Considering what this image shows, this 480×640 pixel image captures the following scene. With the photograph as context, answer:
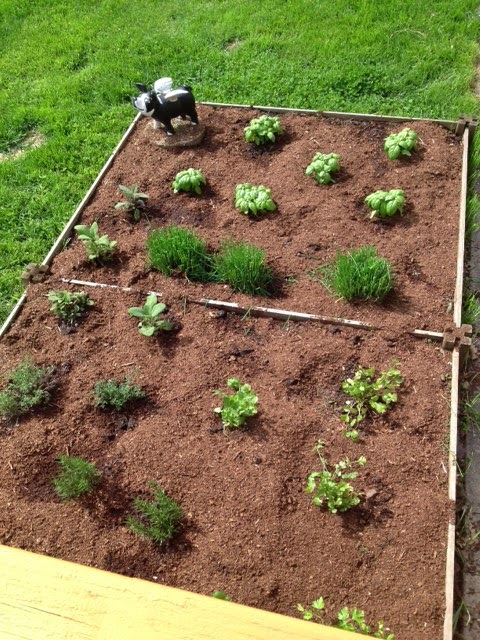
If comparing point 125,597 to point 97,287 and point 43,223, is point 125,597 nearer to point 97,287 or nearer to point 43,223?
point 97,287

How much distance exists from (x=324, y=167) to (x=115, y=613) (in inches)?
139

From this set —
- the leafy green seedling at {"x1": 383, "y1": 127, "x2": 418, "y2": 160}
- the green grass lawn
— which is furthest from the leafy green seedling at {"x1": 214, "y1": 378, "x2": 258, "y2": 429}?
the leafy green seedling at {"x1": 383, "y1": 127, "x2": 418, "y2": 160}

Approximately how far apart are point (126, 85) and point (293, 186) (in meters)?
2.55

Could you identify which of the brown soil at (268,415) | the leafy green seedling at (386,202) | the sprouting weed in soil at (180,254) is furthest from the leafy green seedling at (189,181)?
the leafy green seedling at (386,202)

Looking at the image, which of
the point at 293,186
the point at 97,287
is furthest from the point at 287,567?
the point at 293,186

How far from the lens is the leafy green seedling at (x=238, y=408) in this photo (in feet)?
9.82

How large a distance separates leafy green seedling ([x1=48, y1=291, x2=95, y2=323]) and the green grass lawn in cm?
65

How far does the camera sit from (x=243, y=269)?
354 cm

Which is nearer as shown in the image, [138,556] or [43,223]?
[138,556]

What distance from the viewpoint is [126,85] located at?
223 inches

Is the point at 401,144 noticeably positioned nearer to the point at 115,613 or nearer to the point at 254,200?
the point at 254,200

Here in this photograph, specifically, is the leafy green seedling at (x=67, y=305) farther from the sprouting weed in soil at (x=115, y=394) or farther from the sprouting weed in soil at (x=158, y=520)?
the sprouting weed in soil at (x=158, y=520)

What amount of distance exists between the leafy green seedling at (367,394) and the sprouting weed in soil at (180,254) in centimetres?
131

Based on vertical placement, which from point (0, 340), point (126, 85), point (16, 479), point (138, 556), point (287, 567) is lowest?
point (287, 567)
